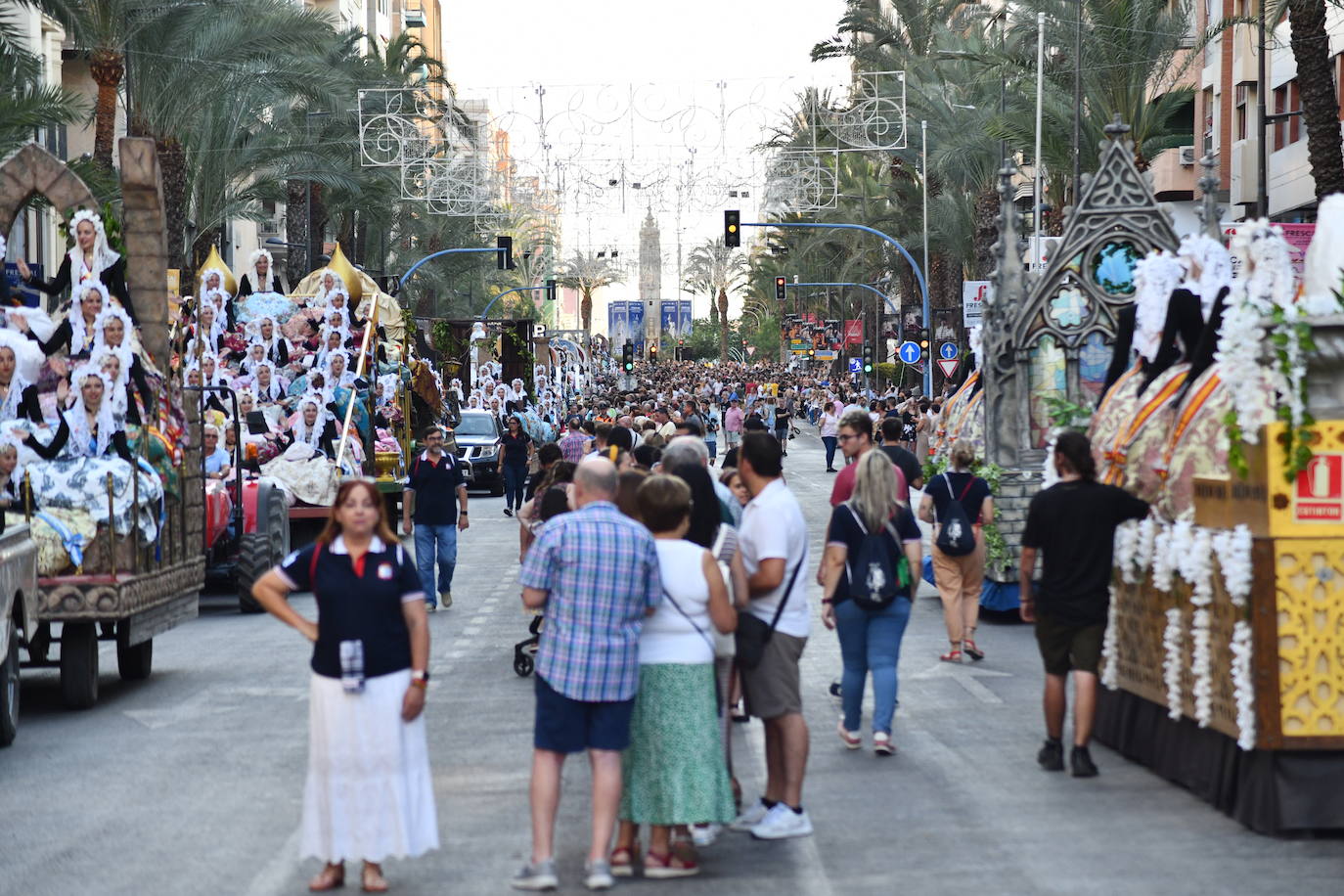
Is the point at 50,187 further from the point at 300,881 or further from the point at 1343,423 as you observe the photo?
the point at 1343,423

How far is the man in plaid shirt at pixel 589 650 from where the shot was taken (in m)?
6.87

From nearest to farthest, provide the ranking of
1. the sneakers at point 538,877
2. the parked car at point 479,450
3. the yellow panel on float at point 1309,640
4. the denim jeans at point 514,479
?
the sneakers at point 538,877 < the yellow panel on float at point 1309,640 < the denim jeans at point 514,479 < the parked car at point 479,450

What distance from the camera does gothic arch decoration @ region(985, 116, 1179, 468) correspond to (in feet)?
59.2

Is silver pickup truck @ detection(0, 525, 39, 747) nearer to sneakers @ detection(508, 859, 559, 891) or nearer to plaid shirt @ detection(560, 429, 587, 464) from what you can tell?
sneakers @ detection(508, 859, 559, 891)

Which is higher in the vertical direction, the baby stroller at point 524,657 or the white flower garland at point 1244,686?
the white flower garland at point 1244,686

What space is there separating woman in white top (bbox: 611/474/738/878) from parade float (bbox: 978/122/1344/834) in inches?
90.9

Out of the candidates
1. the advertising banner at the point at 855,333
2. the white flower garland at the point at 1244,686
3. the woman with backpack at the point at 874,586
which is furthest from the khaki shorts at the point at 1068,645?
the advertising banner at the point at 855,333

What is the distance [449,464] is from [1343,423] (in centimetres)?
1067

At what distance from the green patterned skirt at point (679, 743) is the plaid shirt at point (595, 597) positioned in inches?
6.2

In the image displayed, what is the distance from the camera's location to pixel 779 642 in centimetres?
802

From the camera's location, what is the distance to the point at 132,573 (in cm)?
1260

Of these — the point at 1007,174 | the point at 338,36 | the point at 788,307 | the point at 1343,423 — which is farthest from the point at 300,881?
the point at 788,307

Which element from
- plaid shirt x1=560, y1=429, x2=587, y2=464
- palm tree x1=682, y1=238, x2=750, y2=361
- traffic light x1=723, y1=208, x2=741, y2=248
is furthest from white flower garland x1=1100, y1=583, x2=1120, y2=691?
palm tree x1=682, y1=238, x2=750, y2=361

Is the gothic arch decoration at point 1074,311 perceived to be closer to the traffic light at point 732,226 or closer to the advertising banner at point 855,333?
the traffic light at point 732,226
